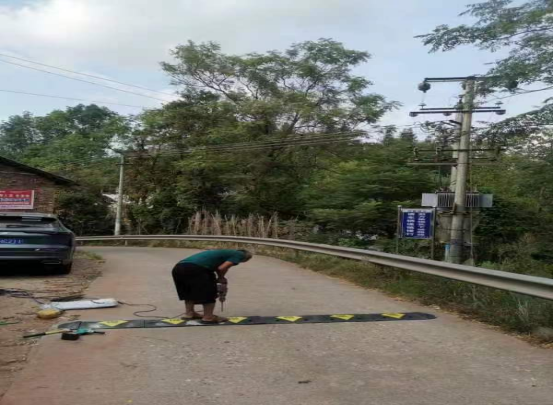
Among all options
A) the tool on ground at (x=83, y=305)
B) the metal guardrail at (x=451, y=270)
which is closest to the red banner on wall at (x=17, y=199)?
the metal guardrail at (x=451, y=270)

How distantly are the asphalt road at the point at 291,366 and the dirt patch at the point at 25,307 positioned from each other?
18cm

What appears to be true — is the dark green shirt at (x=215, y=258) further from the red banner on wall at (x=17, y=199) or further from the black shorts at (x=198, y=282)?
the red banner on wall at (x=17, y=199)

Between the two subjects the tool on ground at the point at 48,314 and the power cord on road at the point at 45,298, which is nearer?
the tool on ground at the point at 48,314

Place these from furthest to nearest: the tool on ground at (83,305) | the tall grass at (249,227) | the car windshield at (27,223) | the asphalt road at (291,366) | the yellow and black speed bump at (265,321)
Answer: the tall grass at (249,227) < the car windshield at (27,223) < the tool on ground at (83,305) < the yellow and black speed bump at (265,321) < the asphalt road at (291,366)

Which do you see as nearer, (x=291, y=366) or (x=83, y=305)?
(x=291, y=366)

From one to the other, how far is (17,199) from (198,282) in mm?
20640

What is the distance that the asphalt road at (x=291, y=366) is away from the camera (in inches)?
174

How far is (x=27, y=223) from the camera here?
11.5m

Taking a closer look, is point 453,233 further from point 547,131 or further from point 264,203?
point 264,203

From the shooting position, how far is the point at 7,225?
11156mm

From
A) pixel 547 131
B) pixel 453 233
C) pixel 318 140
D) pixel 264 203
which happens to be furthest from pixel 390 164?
pixel 547 131

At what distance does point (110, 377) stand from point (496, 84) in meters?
3.94

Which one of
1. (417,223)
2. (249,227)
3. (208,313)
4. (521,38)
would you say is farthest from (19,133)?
(521,38)

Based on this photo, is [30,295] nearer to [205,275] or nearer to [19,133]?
[205,275]
